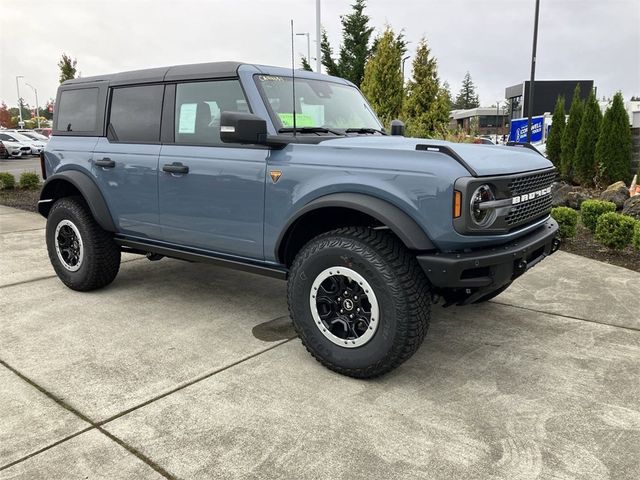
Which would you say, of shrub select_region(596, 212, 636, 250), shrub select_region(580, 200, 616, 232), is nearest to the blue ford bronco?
shrub select_region(596, 212, 636, 250)

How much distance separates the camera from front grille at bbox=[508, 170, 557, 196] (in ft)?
10.2

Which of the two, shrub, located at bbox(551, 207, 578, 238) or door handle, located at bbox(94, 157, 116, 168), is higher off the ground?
door handle, located at bbox(94, 157, 116, 168)

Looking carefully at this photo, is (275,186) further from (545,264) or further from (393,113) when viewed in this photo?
(393,113)

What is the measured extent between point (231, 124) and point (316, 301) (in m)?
1.19

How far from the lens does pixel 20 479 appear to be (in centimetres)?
230

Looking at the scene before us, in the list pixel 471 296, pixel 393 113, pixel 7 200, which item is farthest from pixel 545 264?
pixel 393 113

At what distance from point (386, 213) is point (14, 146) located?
29856mm

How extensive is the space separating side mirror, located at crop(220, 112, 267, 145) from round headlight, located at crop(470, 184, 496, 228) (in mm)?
1348

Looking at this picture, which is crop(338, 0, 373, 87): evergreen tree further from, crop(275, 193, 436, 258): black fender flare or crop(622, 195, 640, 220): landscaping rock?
crop(275, 193, 436, 258): black fender flare

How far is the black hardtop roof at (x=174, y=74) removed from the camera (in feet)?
12.6

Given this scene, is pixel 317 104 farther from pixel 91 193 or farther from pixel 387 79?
pixel 387 79

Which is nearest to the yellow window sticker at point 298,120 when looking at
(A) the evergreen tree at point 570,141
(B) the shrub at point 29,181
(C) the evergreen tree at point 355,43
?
(A) the evergreen tree at point 570,141

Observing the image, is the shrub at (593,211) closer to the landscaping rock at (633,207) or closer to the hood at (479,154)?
the landscaping rock at (633,207)

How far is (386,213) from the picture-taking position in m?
2.96
